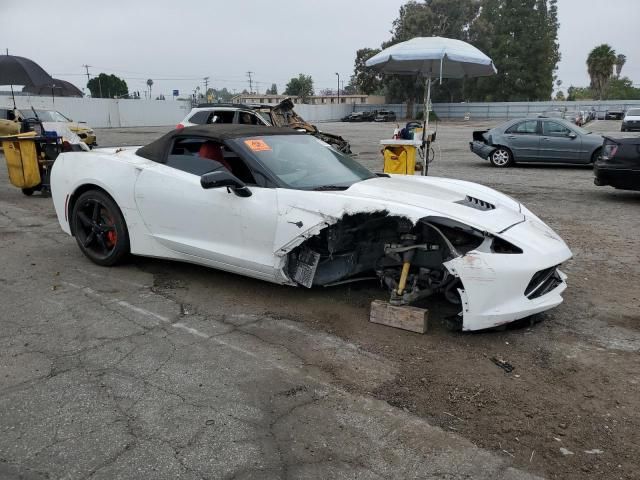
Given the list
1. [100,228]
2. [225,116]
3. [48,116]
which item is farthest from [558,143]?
[48,116]

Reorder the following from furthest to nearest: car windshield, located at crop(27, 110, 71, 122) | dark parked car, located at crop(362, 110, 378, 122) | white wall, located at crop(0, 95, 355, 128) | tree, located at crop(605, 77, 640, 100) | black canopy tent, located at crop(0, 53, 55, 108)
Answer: tree, located at crop(605, 77, 640, 100), dark parked car, located at crop(362, 110, 378, 122), white wall, located at crop(0, 95, 355, 128), car windshield, located at crop(27, 110, 71, 122), black canopy tent, located at crop(0, 53, 55, 108)

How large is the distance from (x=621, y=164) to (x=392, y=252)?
6417mm

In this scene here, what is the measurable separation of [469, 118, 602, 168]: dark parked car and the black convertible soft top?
1040 centimetres

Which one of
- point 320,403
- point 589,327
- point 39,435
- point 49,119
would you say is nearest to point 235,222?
point 320,403

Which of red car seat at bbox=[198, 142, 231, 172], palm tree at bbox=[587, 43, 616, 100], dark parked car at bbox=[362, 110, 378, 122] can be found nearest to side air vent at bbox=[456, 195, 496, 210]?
red car seat at bbox=[198, 142, 231, 172]

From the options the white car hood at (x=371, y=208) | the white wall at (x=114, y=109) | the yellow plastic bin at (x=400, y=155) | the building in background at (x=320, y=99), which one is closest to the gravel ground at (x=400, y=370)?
the white car hood at (x=371, y=208)

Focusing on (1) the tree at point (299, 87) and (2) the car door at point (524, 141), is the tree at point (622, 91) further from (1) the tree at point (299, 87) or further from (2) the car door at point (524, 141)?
(2) the car door at point (524, 141)

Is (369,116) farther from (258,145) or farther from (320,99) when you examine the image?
(258,145)

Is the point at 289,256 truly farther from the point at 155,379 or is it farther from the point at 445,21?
the point at 445,21

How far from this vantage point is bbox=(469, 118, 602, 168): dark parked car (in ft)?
43.7

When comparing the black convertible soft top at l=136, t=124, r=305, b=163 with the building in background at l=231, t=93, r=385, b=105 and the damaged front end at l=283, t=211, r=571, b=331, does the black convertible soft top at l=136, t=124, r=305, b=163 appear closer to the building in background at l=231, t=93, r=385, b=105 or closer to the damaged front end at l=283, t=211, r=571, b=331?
the damaged front end at l=283, t=211, r=571, b=331

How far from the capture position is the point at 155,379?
10.4ft

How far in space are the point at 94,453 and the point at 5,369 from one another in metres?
1.20

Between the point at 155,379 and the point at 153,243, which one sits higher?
the point at 153,243
